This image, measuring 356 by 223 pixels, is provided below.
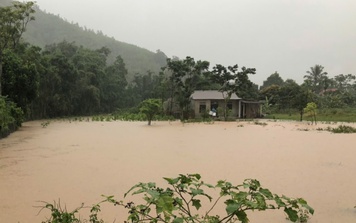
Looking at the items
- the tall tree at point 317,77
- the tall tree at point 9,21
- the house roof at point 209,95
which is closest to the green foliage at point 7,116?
the tall tree at point 9,21

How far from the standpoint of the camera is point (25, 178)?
5312 mm

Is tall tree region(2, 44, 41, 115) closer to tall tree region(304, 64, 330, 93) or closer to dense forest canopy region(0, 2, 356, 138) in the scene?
dense forest canopy region(0, 2, 356, 138)

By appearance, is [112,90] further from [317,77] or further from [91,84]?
[317,77]

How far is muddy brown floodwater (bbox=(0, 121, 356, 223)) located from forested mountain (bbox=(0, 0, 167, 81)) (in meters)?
56.2

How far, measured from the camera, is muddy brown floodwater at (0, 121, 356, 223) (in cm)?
392

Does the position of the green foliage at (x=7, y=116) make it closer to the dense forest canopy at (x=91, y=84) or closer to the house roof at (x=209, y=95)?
the dense forest canopy at (x=91, y=84)

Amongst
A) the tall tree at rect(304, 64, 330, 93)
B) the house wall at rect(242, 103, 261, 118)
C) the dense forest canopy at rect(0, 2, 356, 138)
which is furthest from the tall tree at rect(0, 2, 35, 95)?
the tall tree at rect(304, 64, 330, 93)

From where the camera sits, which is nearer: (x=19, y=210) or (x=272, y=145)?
(x=19, y=210)

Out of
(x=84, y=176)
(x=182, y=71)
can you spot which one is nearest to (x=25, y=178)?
(x=84, y=176)

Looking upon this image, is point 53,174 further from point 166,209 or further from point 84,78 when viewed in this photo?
point 84,78

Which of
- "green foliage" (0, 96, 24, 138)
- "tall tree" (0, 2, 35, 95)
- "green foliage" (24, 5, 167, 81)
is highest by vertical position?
"green foliage" (24, 5, 167, 81)

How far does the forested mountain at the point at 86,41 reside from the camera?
2714 inches

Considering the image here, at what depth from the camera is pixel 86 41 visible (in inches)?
2904

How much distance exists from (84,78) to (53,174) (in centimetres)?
2516
